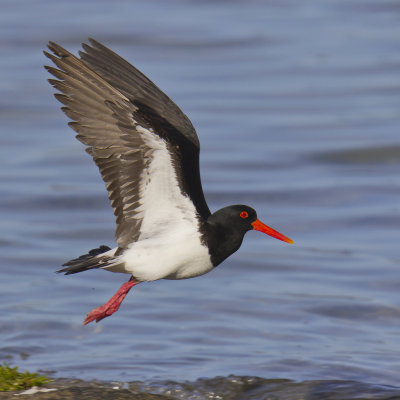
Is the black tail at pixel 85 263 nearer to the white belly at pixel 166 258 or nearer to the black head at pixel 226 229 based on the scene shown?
the white belly at pixel 166 258

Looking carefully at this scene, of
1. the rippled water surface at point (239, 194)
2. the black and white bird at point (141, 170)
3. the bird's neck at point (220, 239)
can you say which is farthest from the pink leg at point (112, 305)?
the rippled water surface at point (239, 194)

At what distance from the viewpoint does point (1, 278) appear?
13.4 metres

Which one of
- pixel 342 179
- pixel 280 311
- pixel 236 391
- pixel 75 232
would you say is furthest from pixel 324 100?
pixel 236 391

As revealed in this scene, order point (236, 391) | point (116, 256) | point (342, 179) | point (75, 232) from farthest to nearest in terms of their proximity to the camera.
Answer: point (342, 179) < point (75, 232) < point (236, 391) < point (116, 256)

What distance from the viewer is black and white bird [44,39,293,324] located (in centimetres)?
803

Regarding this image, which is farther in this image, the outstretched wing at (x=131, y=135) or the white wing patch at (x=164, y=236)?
the white wing patch at (x=164, y=236)

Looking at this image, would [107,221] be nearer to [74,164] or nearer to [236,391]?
[74,164]

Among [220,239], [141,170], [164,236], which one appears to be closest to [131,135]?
[141,170]

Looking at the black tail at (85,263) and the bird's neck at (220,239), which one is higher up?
the bird's neck at (220,239)

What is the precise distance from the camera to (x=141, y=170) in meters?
8.15

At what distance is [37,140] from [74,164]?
1.27m

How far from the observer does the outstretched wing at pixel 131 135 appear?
802 cm

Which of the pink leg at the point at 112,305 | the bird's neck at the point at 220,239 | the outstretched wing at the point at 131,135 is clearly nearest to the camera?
the outstretched wing at the point at 131,135

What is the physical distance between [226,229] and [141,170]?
0.87 meters
